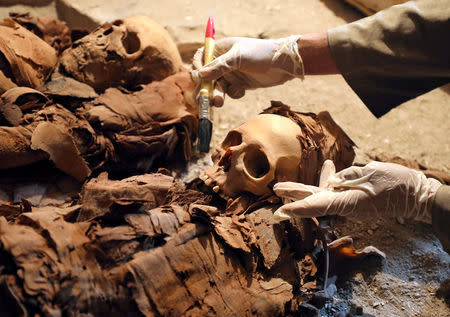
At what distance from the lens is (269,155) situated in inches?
89.3

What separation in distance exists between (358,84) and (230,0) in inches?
105

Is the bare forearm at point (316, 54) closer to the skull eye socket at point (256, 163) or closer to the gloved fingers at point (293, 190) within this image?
the skull eye socket at point (256, 163)

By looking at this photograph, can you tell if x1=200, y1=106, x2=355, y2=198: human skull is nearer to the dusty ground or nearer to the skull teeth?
the skull teeth

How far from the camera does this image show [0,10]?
4.30m

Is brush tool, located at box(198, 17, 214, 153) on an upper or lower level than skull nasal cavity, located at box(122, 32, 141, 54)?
lower

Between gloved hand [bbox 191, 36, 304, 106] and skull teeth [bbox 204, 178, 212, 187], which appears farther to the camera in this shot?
gloved hand [bbox 191, 36, 304, 106]

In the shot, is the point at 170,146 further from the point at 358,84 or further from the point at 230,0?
the point at 230,0

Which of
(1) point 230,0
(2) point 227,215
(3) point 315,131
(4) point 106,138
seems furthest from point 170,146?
(1) point 230,0

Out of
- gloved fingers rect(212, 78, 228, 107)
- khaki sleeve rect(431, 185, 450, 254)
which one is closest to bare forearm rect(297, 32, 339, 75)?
gloved fingers rect(212, 78, 228, 107)

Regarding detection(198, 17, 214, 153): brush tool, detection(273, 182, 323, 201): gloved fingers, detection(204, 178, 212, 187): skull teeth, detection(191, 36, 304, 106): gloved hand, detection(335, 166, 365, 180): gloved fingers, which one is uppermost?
detection(191, 36, 304, 106): gloved hand

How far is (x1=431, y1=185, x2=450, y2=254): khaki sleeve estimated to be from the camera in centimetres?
205

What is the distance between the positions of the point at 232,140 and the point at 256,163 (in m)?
0.23

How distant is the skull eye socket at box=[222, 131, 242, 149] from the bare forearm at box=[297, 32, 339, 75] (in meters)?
0.72

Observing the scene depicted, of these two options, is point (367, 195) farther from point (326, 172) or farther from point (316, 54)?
point (316, 54)
